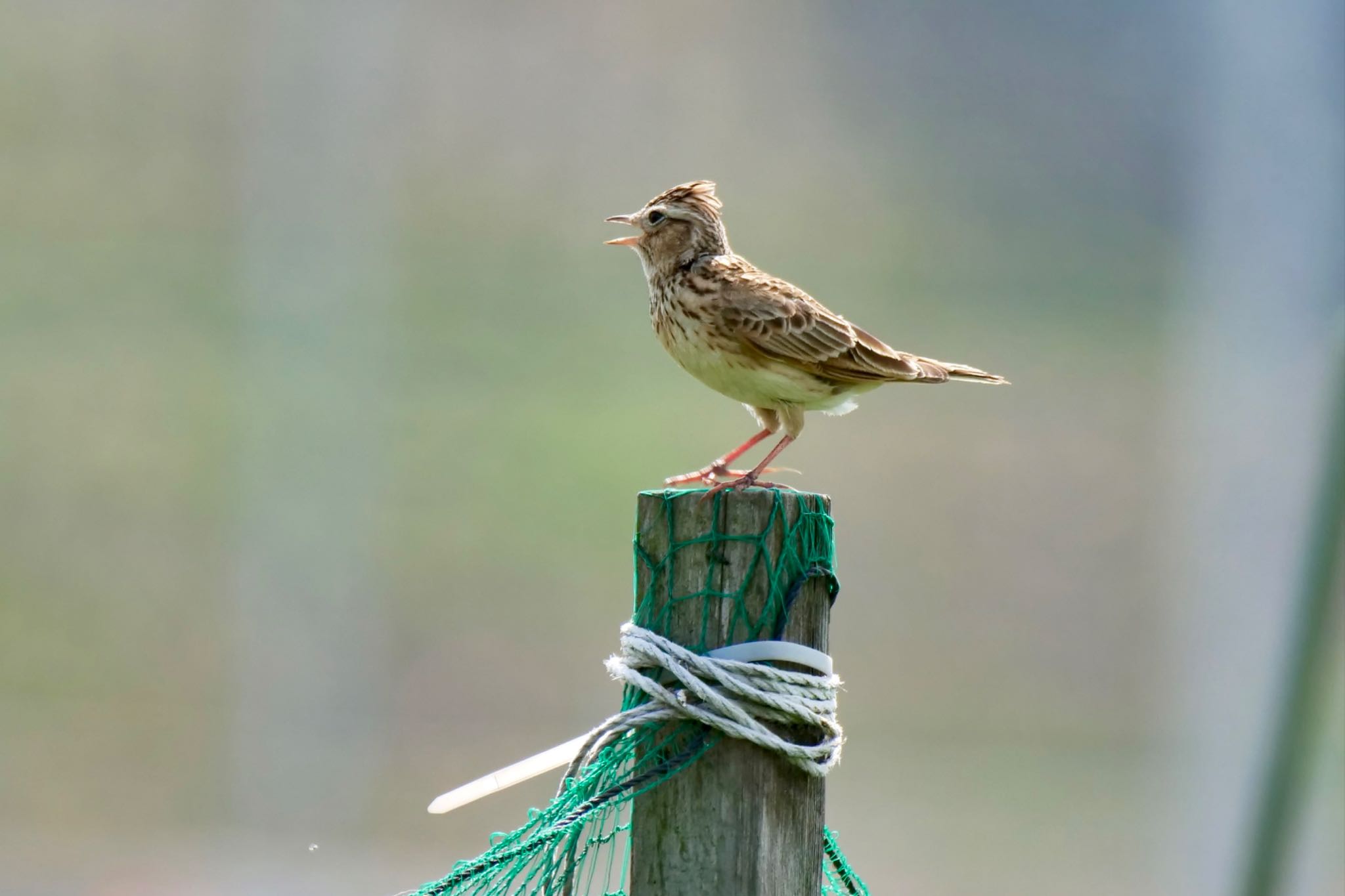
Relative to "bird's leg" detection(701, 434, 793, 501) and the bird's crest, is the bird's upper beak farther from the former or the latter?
"bird's leg" detection(701, 434, 793, 501)

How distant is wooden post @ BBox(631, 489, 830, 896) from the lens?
1653mm

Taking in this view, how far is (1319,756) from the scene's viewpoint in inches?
109

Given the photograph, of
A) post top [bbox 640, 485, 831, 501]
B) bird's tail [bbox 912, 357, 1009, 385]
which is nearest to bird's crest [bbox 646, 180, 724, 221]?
bird's tail [bbox 912, 357, 1009, 385]

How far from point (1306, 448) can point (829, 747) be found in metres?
4.89

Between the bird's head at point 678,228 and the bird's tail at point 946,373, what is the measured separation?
0.61 meters

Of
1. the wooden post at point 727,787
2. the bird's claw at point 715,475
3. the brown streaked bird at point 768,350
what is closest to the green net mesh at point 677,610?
the wooden post at point 727,787

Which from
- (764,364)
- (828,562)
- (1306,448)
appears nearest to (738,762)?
(828,562)

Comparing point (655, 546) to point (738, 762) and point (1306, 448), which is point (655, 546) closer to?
point (738, 762)

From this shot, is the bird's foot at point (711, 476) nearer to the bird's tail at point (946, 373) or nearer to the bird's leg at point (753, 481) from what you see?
the bird's leg at point (753, 481)

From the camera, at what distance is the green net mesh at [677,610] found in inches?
66.8

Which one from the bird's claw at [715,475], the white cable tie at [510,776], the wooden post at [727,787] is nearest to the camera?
the wooden post at [727,787]

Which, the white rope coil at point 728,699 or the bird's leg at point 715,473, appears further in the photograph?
the bird's leg at point 715,473

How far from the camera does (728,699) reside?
1668mm

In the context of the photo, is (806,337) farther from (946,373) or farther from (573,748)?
(573,748)
